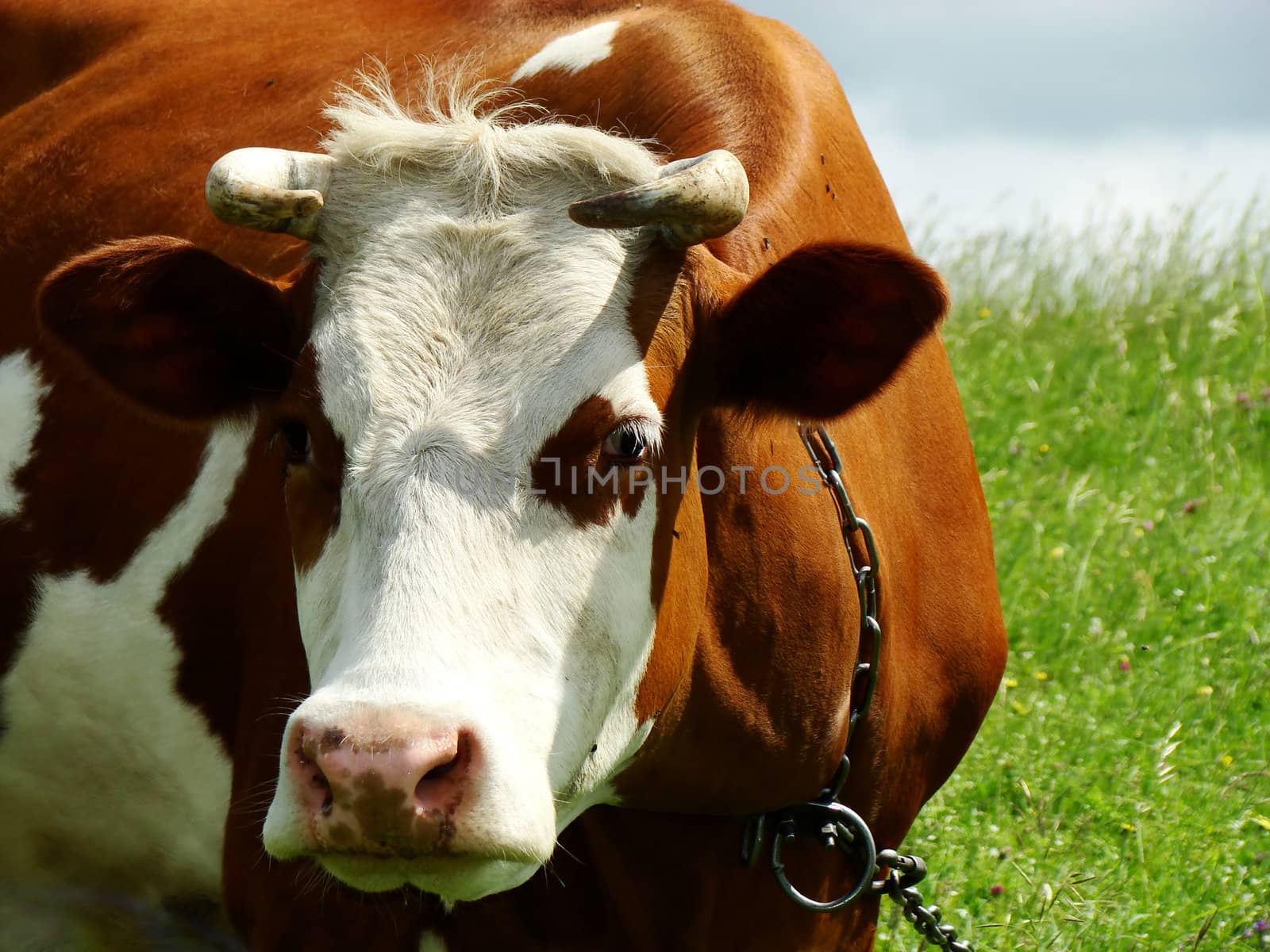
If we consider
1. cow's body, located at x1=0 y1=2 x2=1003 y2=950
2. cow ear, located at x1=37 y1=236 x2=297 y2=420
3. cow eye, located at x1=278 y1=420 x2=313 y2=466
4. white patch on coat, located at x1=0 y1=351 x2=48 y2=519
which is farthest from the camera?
white patch on coat, located at x1=0 y1=351 x2=48 y2=519

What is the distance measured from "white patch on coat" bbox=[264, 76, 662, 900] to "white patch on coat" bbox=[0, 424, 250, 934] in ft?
3.52

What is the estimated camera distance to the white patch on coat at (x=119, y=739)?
12.5 ft

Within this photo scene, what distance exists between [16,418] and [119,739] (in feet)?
2.94

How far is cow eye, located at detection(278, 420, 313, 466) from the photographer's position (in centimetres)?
275

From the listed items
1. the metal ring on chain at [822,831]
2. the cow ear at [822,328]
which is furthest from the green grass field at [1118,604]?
the cow ear at [822,328]

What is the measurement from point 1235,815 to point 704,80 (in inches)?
108

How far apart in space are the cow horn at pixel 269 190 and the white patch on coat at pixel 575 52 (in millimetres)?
985

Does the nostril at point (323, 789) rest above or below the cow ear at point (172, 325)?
below

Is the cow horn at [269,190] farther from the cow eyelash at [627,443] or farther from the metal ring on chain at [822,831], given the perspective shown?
the metal ring on chain at [822,831]

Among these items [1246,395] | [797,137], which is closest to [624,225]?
[797,137]

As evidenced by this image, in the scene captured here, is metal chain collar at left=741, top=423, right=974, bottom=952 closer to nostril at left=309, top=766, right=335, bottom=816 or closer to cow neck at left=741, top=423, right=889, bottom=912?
cow neck at left=741, top=423, right=889, bottom=912

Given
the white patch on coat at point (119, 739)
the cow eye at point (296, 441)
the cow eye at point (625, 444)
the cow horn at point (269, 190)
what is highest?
the cow horn at point (269, 190)

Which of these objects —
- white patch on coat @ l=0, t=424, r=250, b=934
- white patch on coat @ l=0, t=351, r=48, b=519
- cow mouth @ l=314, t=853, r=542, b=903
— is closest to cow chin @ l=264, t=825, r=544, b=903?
cow mouth @ l=314, t=853, r=542, b=903

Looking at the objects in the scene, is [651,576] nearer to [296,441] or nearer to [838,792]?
[296,441]
